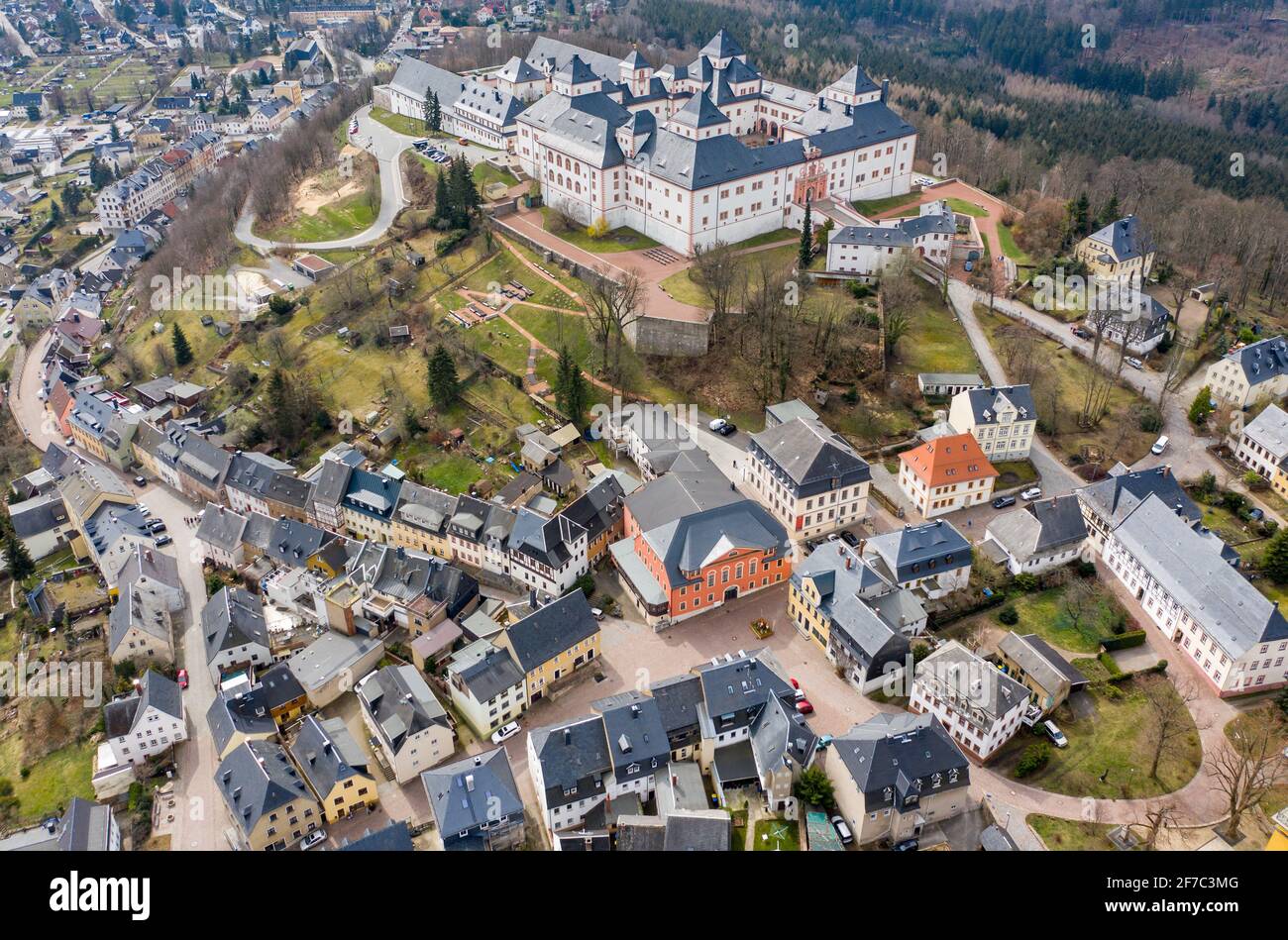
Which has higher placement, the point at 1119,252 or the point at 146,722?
the point at 1119,252

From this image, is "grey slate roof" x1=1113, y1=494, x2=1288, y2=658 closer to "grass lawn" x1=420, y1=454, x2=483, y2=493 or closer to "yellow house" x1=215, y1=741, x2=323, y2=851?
"grass lawn" x1=420, y1=454, x2=483, y2=493

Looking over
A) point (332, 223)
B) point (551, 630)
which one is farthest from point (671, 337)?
point (332, 223)

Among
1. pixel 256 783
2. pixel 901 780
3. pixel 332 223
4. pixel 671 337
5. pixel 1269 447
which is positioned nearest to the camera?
pixel 901 780

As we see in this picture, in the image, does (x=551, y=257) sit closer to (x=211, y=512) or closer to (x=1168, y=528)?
(x=211, y=512)

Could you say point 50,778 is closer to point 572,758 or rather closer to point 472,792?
point 472,792
